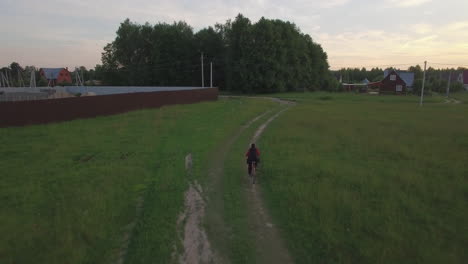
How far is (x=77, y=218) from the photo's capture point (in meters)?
6.55

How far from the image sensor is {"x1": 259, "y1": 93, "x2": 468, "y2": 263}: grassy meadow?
5434 millimetres

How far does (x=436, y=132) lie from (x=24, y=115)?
25725 mm

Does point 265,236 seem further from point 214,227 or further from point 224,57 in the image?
point 224,57

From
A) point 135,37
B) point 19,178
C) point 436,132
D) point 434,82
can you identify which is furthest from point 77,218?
point 434,82

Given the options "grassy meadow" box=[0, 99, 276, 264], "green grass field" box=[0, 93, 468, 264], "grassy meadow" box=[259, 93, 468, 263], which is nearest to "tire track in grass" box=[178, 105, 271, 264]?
"green grass field" box=[0, 93, 468, 264]

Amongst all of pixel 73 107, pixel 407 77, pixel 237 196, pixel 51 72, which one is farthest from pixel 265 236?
pixel 51 72

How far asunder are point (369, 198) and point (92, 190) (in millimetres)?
7790

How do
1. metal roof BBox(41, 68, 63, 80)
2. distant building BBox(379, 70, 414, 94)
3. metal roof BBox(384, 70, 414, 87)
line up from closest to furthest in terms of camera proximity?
distant building BBox(379, 70, 414, 94) < metal roof BBox(384, 70, 414, 87) < metal roof BBox(41, 68, 63, 80)

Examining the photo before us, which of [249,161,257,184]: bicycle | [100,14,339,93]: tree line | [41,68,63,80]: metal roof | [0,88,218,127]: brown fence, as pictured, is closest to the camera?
[249,161,257,184]: bicycle

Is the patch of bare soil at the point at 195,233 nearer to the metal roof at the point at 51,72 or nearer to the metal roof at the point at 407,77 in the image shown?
the metal roof at the point at 407,77

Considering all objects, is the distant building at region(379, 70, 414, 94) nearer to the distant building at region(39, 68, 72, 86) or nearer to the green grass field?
the green grass field

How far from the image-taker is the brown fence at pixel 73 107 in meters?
17.5

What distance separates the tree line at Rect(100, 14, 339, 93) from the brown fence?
3062cm

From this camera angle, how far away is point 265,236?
233 inches
